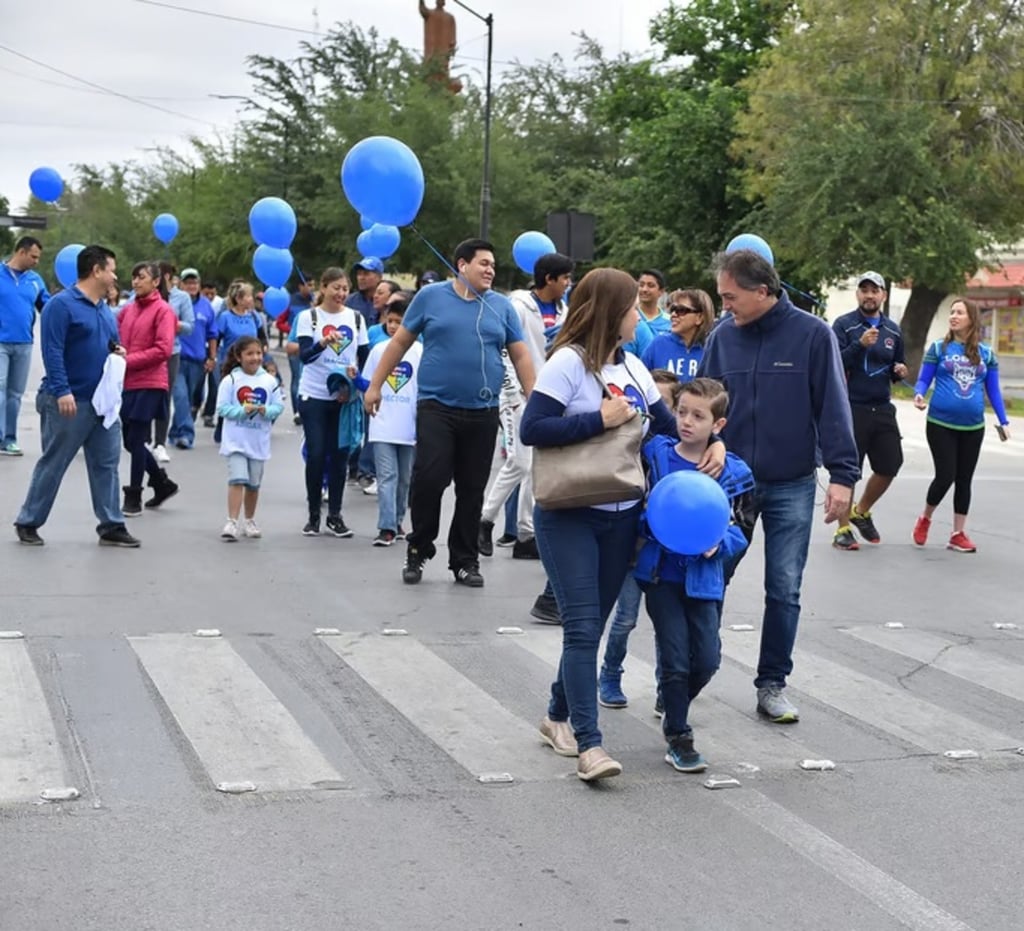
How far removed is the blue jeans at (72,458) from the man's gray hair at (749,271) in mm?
5366

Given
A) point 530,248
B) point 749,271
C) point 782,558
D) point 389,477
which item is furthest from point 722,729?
point 530,248

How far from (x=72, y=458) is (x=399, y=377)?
220 cm

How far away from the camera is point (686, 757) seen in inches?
241

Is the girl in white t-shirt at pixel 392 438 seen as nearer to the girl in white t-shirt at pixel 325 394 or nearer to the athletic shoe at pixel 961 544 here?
the girl in white t-shirt at pixel 325 394

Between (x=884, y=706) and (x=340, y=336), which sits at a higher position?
(x=340, y=336)

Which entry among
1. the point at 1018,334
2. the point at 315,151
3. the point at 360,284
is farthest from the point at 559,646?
the point at 1018,334

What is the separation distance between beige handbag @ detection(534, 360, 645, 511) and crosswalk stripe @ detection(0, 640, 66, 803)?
1.90m

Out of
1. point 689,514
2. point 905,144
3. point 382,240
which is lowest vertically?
point 689,514

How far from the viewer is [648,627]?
29.5 ft

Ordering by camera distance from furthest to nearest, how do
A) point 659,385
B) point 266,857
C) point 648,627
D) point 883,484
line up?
point 883,484, point 648,627, point 659,385, point 266,857

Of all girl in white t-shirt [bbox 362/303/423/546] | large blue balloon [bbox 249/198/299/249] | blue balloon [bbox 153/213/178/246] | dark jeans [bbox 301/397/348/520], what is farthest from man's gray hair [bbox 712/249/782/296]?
blue balloon [bbox 153/213/178/246]

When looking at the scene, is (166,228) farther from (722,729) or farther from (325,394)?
(722,729)

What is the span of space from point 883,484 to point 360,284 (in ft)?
16.3

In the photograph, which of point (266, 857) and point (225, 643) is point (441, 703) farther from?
point (266, 857)
